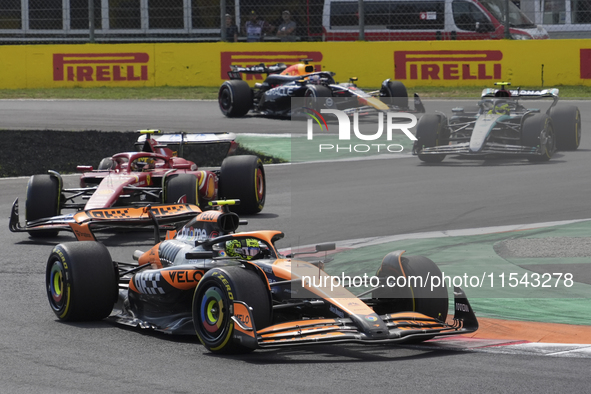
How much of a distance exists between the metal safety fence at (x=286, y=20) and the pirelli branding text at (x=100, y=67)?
59 centimetres

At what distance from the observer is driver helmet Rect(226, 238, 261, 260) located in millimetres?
6973

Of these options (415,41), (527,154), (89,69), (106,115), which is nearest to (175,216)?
(527,154)

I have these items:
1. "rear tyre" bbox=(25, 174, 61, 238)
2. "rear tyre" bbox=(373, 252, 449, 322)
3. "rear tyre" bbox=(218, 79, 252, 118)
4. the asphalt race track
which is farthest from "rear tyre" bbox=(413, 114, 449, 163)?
"rear tyre" bbox=(373, 252, 449, 322)

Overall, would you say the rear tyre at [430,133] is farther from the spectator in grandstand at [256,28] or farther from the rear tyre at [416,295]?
the spectator in grandstand at [256,28]

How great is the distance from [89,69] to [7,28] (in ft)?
8.83

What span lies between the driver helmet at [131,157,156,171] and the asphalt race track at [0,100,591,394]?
1.13 m

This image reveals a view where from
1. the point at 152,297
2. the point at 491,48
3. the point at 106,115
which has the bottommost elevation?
the point at 152,297

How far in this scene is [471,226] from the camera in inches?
428

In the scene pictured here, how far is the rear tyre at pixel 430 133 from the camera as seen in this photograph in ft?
50.8

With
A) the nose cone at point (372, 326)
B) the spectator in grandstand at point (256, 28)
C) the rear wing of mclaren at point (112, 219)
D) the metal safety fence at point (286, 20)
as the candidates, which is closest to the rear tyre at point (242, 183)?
the rear wing of mclaren at point (112, 219)

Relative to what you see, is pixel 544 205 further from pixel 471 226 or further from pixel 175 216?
pixel 175 216

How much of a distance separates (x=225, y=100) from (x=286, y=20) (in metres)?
4.27

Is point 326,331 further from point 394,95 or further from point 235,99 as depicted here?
point 235,99

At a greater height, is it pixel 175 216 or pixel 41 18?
pixel 41 18
